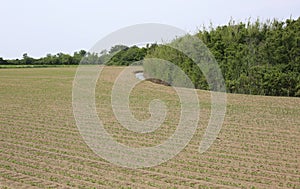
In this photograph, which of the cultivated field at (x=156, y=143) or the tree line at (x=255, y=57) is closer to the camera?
the cultivated field at (x=156, y=143)

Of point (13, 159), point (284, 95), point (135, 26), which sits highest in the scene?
point (135, 26)

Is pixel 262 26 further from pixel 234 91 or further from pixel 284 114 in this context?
pixel 284 114

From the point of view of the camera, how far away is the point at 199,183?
4629 mm

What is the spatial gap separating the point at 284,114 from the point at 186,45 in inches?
317

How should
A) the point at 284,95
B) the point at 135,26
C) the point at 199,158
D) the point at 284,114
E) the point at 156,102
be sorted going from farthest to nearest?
the point at 284,95, the point at 156,102, the point at 284,114, the point at 135,26, the point at 199,158

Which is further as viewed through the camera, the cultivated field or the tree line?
the tree line

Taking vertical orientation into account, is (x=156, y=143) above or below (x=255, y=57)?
below

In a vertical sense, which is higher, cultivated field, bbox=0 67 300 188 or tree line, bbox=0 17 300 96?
tree line, bbox=0 17 300 96

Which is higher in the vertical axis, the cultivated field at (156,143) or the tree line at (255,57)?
the tree line at (255,57)

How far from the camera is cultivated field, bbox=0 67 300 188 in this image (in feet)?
15.5

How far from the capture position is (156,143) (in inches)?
265

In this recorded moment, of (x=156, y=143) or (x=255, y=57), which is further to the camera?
(x=255, y=57)

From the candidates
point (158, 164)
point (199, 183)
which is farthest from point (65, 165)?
point (199, 183)

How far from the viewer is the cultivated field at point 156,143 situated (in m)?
4.72
